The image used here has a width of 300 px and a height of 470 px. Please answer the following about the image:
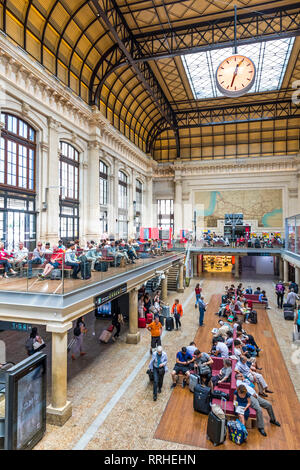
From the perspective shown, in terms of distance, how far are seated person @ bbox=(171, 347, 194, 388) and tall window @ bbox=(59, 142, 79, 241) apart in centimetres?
1252

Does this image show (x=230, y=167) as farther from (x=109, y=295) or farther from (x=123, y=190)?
(x=109, y=295)

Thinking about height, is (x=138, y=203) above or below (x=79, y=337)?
above

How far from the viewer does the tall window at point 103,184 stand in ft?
81.1

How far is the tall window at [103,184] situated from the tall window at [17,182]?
8669 millimetres

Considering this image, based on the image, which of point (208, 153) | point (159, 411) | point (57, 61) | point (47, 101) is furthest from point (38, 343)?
point (208, 153)

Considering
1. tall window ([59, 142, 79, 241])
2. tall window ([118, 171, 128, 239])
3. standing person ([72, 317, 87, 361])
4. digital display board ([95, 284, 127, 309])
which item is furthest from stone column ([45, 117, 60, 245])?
tall window ([118, 171, 128, 239])

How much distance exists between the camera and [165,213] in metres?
38.4

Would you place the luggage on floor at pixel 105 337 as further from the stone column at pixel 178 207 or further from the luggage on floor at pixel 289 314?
the stone column at pixel 178 207

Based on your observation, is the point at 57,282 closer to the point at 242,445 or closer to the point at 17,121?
the point at 242,445

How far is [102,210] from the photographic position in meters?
24.8

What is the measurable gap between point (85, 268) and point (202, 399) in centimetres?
481

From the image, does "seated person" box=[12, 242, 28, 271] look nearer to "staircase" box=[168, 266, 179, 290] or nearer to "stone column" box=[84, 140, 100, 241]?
"stone column" box=[84, 140, 100, 241]

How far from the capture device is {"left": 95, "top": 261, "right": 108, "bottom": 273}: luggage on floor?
9.60 metres

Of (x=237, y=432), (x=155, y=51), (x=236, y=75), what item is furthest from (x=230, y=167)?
(x=237, y=432)
